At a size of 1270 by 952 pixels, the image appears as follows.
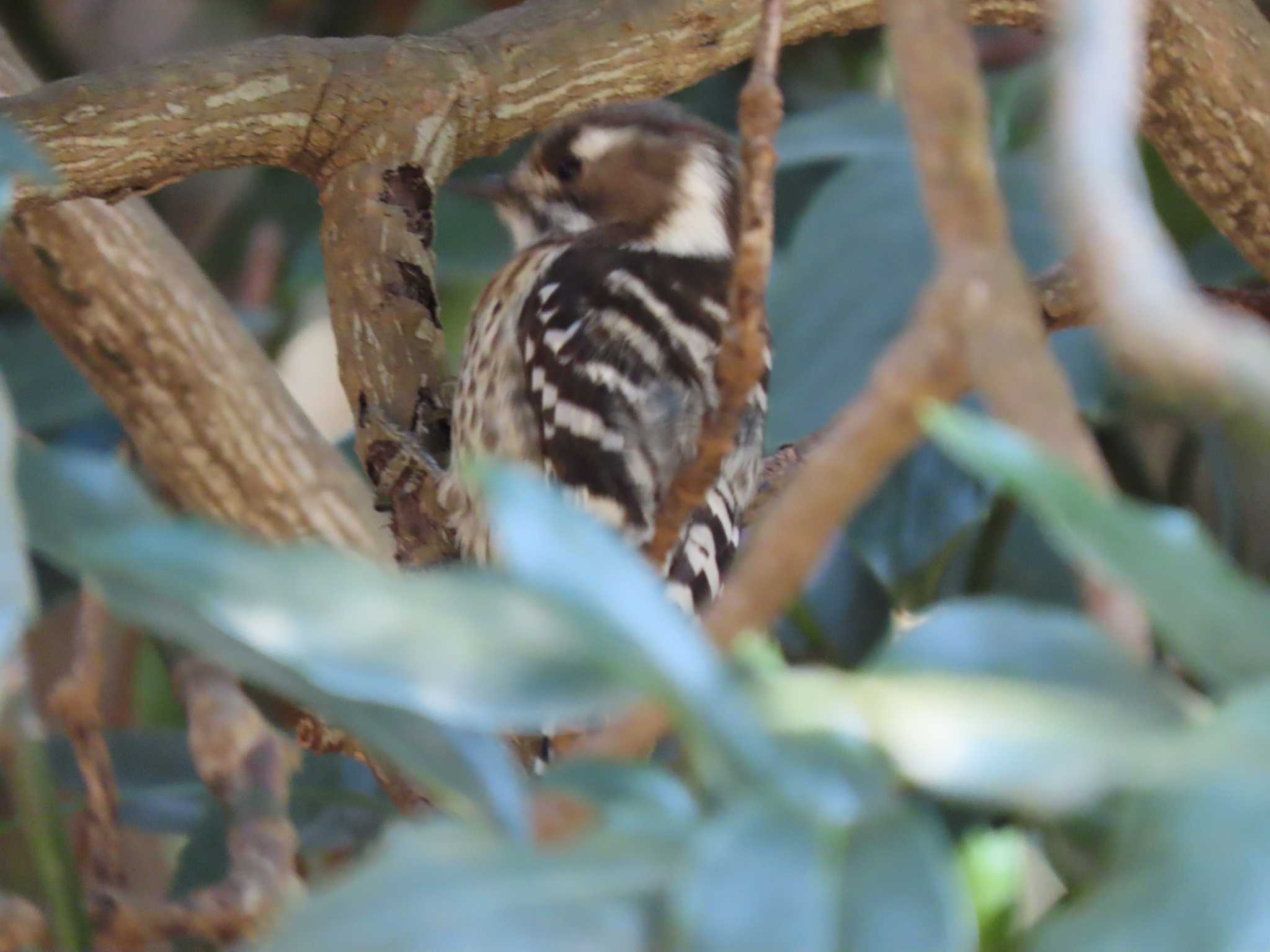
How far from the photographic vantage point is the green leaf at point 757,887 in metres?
0.61

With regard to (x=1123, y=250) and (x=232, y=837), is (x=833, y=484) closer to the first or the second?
(x=1123, y=250)

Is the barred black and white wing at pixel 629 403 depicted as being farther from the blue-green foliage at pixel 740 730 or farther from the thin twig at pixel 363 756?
the blue-green foliage at pixel 740 730

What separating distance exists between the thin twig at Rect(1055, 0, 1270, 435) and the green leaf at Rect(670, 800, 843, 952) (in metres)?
0.23

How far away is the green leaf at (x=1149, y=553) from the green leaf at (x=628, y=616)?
0.13 m

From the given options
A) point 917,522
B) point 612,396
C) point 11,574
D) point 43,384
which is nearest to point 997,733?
point 11,574

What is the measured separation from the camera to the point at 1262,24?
6.96ft

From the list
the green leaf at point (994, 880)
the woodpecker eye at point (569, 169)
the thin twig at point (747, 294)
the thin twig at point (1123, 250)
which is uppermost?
the thin twig at point (1123, 250)

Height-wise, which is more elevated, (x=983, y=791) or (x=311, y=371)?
(x=983, y=791)

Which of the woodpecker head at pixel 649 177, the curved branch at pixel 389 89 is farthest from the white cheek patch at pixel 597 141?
the curved branch at pixel 389 89

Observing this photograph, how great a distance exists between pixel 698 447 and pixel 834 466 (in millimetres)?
377

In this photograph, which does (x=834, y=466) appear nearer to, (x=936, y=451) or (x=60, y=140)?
(x=60, y=140)

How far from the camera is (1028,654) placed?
69 cm

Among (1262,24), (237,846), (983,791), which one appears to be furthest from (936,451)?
(983,791)

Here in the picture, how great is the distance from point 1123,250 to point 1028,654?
0.17m
